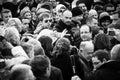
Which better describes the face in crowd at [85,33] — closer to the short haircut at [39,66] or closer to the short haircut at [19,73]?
the short haircut at [39,66]

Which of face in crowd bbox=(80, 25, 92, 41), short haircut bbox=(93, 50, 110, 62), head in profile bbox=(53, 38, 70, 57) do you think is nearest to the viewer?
short haircut bbox=(93, 50, 110, 62)

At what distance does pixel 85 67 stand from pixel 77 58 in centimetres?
25

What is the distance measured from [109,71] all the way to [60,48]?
182cm

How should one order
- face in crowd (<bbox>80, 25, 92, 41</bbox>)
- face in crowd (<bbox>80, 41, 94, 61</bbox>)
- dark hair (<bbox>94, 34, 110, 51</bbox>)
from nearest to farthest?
face in crowd (<bbox>80, 41, 94, 61</bbox>) → dark hair (<bbox>94, 34, 110, 51</bbox>) → face in crowd (<bbox>80, 25, 92, 41</bbox>)

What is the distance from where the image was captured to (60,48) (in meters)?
8.73

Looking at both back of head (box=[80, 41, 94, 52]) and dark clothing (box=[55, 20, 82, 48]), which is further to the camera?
dark clothing (box=[55, 20, 82, 48])

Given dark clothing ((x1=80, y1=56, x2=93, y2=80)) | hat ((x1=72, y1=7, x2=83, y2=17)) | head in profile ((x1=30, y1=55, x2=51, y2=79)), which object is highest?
head in profile ((x1=30, y1=55, x2=51, y2=79))

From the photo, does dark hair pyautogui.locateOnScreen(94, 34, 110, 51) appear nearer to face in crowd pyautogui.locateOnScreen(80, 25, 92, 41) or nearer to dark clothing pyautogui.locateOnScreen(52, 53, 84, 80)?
face in crowd pyautogui.locateOnScreen(80, 25, 92, 41)

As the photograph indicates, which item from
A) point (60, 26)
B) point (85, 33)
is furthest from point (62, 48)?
point (60, 26)

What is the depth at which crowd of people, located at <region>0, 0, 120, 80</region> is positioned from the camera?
22.6 ft

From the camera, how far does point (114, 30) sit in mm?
11133

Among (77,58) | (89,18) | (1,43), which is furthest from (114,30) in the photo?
(1,43)

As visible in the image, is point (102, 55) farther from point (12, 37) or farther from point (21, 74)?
point (21, 74)

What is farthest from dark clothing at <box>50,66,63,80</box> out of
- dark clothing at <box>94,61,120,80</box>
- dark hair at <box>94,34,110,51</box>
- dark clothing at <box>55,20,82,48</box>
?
dark clothing at <box>55,20,82,48</box>
